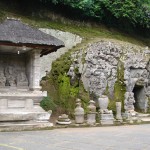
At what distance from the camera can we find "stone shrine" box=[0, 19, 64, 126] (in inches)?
461

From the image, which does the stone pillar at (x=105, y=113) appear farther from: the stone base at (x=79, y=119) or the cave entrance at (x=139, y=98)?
the cave entrance at (x=139, y=98)

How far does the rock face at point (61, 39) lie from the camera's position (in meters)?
17.2

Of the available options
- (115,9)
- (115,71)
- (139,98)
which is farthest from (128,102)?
(115,9)

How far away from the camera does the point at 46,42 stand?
12203mm

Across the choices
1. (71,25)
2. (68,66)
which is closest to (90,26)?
(71,25)

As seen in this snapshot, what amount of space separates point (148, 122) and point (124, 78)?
2.39 meters

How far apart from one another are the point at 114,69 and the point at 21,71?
4.80 m

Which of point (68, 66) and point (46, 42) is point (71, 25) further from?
point (46, 42)

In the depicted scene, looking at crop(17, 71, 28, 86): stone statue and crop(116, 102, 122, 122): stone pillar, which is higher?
crop(17, 71, 28, 86): stone statue

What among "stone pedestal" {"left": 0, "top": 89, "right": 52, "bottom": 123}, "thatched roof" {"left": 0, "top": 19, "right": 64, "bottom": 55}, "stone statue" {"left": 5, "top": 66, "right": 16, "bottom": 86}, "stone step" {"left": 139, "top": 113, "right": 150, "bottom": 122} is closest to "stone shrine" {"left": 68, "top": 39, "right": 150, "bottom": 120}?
"stone step" {"left": 139, "top": 113, "right": 150, "bottom": 122}

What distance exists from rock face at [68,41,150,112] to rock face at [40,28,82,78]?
1419 mm

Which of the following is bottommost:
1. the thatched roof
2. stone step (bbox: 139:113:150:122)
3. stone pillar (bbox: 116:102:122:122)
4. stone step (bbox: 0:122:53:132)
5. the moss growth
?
stone step (bbox: 139:113:150:122)

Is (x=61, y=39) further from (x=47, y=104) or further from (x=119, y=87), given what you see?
(x=47, y=104)

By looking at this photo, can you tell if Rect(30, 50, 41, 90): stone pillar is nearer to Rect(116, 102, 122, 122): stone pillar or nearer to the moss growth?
Rect(116, 102, 122, 122): stone pillar
